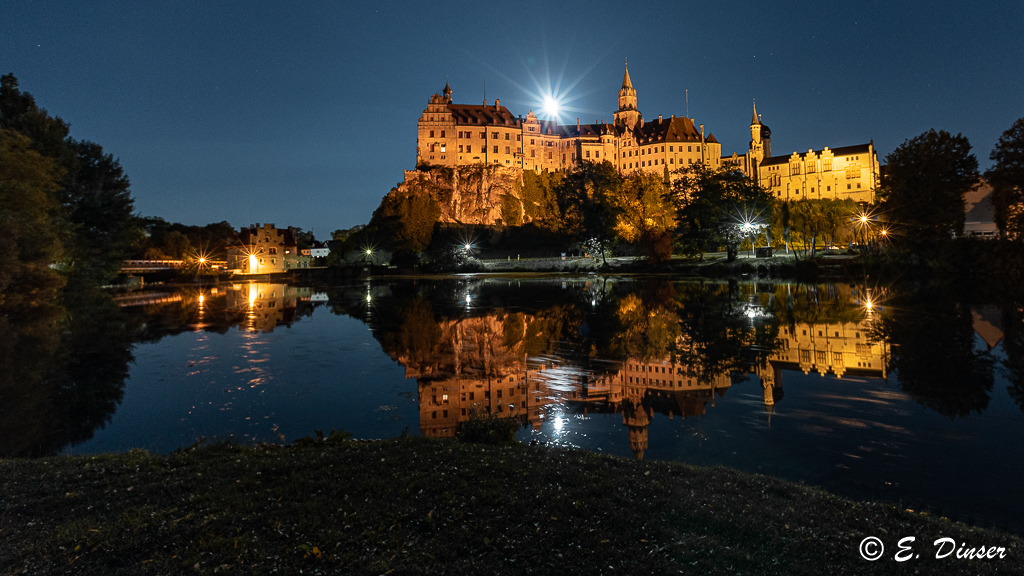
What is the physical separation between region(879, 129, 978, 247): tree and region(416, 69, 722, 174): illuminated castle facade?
85.4 m

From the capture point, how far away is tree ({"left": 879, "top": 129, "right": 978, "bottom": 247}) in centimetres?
4509

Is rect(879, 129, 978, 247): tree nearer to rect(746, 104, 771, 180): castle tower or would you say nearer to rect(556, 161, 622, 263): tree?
rect(556, 161, 622, 263): tree

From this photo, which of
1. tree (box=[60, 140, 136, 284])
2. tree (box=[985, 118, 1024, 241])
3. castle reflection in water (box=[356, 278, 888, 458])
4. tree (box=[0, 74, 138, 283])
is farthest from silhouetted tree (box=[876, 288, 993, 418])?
tree (box=[60, 140, 136, 284])

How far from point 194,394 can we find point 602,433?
1052cm

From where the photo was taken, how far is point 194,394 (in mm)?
13211

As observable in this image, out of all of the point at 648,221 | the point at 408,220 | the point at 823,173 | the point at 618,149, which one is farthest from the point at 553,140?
the point at 823,173

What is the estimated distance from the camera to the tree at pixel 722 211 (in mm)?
69500

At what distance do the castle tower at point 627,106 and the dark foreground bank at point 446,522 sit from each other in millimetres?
151713

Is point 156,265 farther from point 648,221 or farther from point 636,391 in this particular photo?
point 636,391

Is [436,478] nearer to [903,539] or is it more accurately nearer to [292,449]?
[292,449]

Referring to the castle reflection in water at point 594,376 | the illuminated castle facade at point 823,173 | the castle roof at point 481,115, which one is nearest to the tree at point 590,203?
the castle roof at point 481,115

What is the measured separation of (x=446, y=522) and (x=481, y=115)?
436 ft

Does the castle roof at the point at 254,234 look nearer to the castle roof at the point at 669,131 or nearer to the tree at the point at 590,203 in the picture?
the tree at the point at 590,203

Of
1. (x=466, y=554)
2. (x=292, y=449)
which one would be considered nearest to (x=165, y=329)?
(x=292, y=449)
